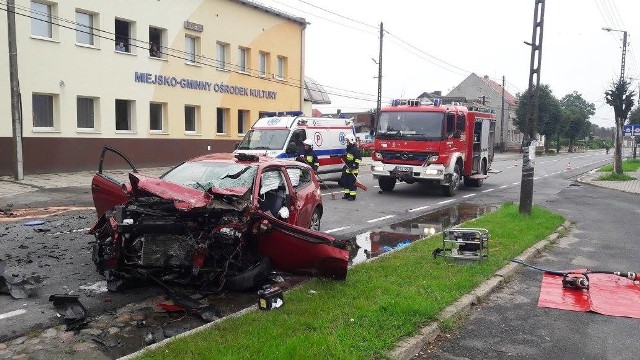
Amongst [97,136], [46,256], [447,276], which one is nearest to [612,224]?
[447,276]

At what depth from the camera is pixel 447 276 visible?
699 cm

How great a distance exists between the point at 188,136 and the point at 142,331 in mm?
21793

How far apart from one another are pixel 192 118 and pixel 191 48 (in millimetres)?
3321

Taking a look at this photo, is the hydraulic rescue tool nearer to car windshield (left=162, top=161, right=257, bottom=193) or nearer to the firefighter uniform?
car windshield (left=162, top=161, right=257, bottom=193)

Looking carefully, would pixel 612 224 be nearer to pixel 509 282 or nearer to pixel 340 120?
pixel 509 282

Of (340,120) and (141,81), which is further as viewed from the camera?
(141,81)

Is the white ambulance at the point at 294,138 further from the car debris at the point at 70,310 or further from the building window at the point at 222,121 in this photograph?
the building window at the point at 222,121

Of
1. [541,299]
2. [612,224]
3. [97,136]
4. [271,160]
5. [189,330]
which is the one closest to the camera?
[189,330]

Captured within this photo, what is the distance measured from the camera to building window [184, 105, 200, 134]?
26.6 metres

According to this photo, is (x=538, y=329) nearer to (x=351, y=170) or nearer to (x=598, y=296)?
(x=598, y=296)

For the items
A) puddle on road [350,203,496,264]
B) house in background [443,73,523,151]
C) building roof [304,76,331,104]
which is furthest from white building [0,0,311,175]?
house in background [443,73,523,151]

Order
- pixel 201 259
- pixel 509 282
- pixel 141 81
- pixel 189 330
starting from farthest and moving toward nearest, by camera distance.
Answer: pixel 141 81, pixel 509 282, pixel 201 259, pixel 189 330

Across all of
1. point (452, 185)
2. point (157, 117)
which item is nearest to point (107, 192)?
point (452, 185)

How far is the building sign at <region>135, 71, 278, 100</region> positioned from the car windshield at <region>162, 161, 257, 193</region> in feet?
56.4
